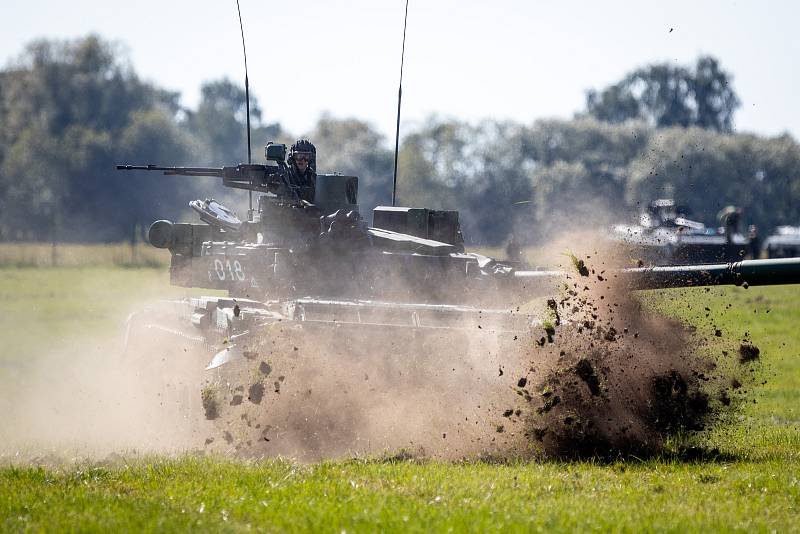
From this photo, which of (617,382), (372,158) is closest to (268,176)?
(617,382)

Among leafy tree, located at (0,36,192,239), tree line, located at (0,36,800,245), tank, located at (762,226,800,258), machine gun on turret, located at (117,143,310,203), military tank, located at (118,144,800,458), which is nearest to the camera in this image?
military tank, located at (118,144,800,458)

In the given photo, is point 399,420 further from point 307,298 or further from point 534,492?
point 534,492

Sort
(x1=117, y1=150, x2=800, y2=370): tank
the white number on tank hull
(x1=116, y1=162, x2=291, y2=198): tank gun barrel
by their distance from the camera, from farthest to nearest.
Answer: (x1=116, y1=162, x2=291, y2=198): tank gun barrel, the white number on tank hull, (x1=117, y1=150, x2=800, y2=370): tank

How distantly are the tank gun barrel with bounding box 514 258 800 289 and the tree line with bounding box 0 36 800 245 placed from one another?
2699 centimetres

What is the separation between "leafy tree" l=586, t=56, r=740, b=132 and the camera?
3192cm

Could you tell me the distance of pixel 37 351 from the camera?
23.7 metres

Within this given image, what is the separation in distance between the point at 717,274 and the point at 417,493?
4491 mm

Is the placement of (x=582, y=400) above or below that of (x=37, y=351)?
above

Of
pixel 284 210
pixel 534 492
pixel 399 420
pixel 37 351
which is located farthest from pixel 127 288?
pixel 534 492

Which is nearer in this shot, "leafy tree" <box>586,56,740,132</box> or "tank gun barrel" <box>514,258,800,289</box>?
"tank gun barrel" <box>514,258,800,289</box>

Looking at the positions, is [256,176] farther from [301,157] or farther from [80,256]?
[80,256]

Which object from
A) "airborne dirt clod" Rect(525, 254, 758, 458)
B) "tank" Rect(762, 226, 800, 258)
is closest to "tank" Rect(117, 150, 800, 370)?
"airborne dirt clod" Rect(525, 254, 758, 458)

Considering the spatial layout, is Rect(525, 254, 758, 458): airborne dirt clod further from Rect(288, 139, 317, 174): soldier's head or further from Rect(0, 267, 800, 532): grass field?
Rect(288, 139, 317, 174): soldier's head

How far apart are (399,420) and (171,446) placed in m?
2.73
